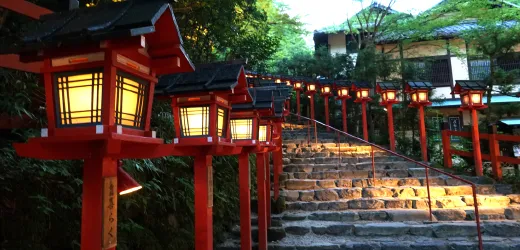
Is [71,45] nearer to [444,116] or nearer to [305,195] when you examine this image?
[305,195]

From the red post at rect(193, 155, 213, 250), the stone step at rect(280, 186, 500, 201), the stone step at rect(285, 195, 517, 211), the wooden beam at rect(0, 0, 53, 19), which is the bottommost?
the stone step at rect(285, 195, 517, 211)

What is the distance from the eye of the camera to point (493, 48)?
1284cm

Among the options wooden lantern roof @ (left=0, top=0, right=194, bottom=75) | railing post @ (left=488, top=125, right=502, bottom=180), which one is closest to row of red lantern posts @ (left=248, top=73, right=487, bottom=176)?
railing post @ (left=488, top=125, right=502, bottom=180)

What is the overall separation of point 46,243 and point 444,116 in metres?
21.1

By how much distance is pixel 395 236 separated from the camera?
26.2 feet

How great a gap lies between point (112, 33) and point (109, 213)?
1215 mm

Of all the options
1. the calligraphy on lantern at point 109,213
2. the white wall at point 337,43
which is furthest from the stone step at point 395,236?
the white wall at point 337,43

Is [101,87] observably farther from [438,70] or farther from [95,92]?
[438,70]

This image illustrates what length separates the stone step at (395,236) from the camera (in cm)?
735

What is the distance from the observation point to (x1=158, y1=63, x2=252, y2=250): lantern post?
11.7 feet

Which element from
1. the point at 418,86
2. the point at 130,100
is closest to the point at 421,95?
the point at 418,86

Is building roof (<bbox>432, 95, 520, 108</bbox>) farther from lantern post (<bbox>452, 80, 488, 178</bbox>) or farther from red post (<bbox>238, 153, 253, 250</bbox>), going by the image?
red post (<bbox>238, 153, 253, 250</bbox>)

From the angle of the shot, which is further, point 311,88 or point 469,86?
point 311,88

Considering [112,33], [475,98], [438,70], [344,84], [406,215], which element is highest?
[438,70]
